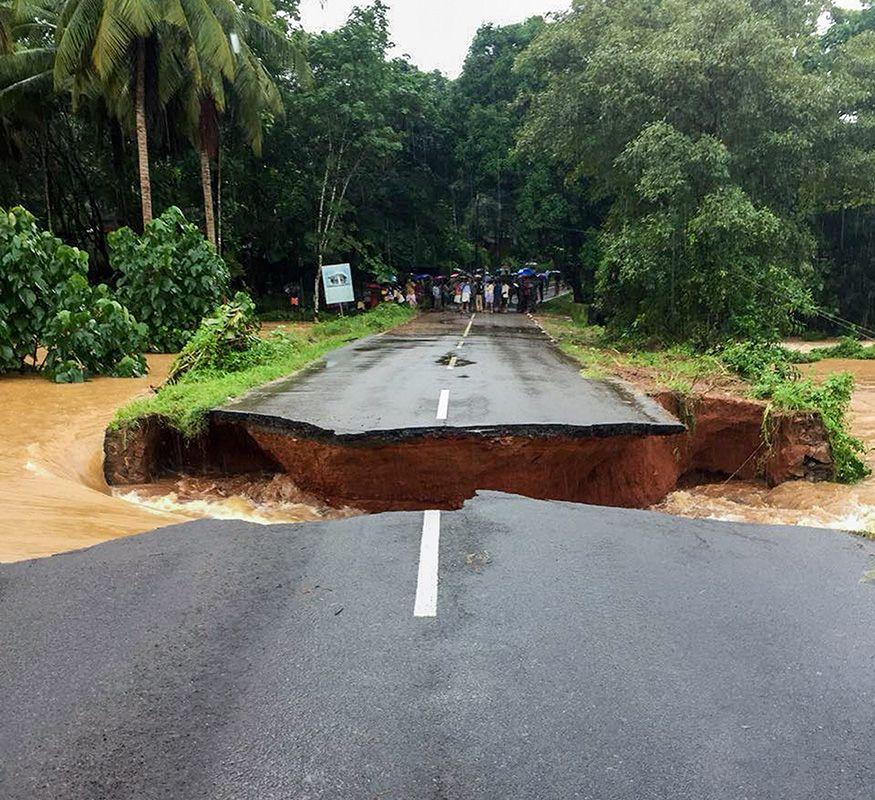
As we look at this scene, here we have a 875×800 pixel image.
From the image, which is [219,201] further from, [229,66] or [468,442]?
[468,442]

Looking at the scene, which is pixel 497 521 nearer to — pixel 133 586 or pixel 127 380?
pixel 133 586

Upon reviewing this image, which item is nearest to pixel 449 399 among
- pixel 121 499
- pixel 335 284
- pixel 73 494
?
pixel 121 499

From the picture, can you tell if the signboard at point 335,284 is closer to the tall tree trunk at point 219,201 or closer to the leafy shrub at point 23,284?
the tall tree trunk at point 219,201

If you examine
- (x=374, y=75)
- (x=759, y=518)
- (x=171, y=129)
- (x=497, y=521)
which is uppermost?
(x=374, y=75)

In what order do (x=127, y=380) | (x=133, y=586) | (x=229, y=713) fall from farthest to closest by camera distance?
(x=127, y=380) → (x=133, y=586) → (x=229, y=713)

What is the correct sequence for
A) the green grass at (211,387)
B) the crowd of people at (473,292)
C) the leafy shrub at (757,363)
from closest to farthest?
the green grass at (211,387)
the leafy shrub at (757,363)
the crowd of people at (473,292)

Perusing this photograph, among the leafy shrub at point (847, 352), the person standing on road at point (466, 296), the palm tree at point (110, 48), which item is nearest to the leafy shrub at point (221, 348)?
the palm tree at point (110, 48)

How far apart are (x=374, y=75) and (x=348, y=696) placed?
3154 cm

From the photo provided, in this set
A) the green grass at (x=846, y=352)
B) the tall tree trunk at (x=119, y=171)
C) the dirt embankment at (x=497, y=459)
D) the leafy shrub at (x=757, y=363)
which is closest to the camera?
the dirt embankment at (x=497, y=459)

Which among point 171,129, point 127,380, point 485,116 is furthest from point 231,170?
point 127,380

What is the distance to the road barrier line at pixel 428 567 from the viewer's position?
15.1 ft

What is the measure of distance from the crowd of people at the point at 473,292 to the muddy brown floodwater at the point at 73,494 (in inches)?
1101

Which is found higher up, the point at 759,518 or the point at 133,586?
the point at 133,586

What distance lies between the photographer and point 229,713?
3.52 metres
